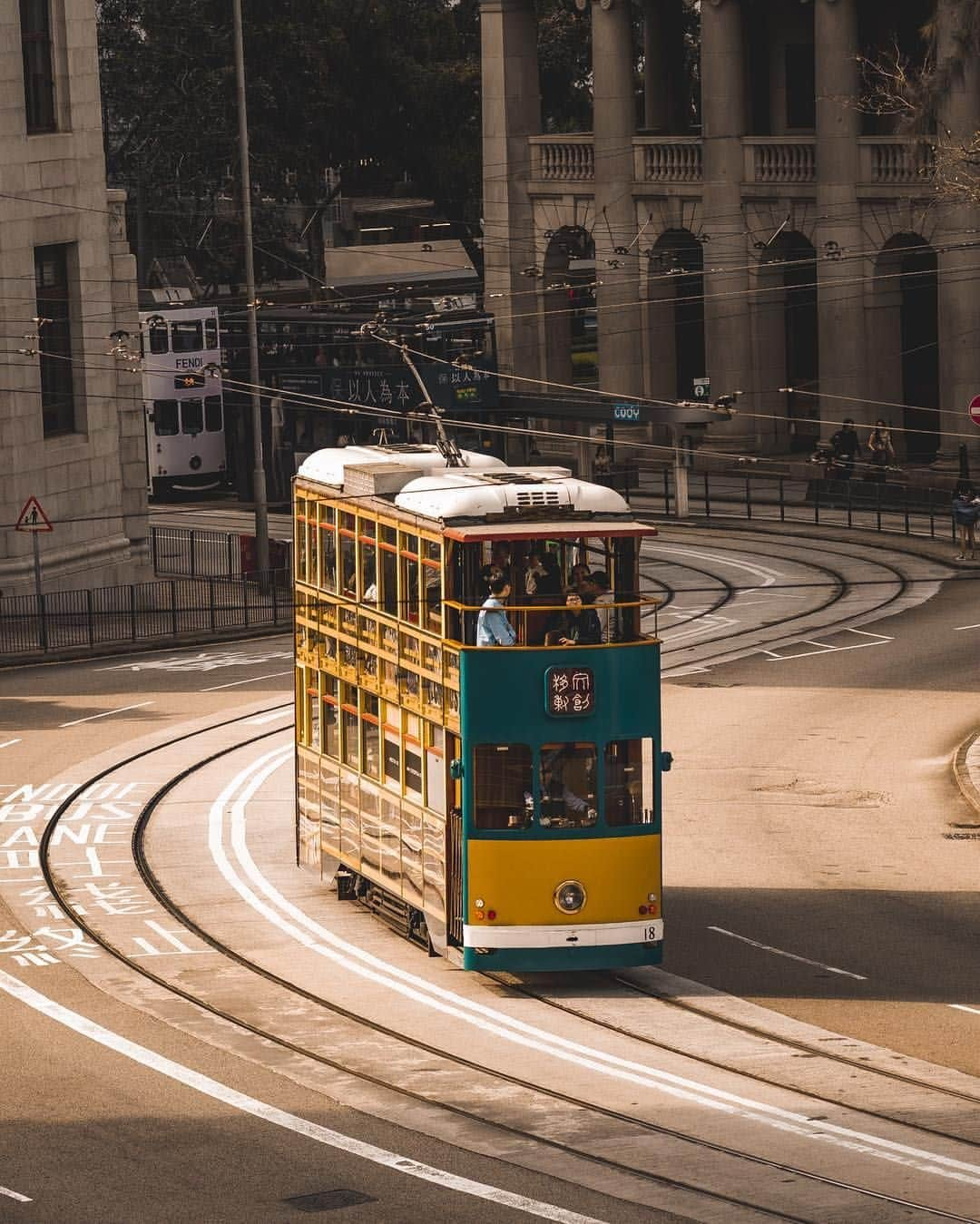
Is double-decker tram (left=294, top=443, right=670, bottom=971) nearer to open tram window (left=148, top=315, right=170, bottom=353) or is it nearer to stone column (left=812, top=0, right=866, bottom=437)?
open tram window (left=148, top=315, right=170, bottom=353)

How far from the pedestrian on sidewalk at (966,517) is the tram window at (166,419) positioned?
25445 mm

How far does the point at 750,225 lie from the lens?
72375 millimetres

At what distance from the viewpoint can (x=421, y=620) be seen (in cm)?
2452

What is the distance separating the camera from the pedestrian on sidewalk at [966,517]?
54.9 meters

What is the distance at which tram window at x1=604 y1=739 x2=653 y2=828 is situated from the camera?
23.5 m

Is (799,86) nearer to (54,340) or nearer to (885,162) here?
(885,162)

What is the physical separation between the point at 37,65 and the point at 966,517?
75.6ft

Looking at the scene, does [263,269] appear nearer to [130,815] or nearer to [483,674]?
[130,815]

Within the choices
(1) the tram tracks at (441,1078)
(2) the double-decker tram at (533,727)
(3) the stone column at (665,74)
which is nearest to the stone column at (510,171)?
(3) the stone column at (665,74)

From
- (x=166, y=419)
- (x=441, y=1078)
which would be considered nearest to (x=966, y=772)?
(x=441, y=1078)

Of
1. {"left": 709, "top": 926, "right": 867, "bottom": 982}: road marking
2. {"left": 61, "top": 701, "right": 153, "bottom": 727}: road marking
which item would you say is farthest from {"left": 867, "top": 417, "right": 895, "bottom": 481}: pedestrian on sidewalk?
{"left": 709, "top": 926, "right": 867, "bottom": 982}: road marking

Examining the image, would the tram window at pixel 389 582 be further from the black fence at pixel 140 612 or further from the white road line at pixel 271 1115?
the black fence at pixel 140 612

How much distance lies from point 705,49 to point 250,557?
25.4 meters

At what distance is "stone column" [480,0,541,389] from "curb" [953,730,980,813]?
Result: 4158 cm
